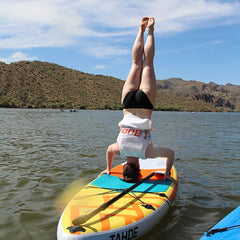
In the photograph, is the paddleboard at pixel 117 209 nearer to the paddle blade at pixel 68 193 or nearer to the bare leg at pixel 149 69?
the paddle blade at pixel 68 193

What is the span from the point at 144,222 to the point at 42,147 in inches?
361

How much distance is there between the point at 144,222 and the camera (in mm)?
4062

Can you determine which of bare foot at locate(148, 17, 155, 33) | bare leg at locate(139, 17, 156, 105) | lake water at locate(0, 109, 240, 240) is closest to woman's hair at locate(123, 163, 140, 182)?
lake water at locate(0, 109, 240, 240)

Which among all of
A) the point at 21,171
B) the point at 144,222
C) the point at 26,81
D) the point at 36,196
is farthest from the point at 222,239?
the point at 26,81

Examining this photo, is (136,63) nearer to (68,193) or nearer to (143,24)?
(143,24)

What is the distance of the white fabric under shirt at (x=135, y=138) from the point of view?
506 cm

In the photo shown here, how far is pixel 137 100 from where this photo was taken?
5.29 meters

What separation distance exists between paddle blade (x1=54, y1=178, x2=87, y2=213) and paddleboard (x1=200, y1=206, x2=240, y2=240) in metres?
2.98

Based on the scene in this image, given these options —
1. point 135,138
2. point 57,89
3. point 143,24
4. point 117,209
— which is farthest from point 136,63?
point 57,89

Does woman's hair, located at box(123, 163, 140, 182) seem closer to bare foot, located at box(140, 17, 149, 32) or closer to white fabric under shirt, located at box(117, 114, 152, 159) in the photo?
white fabric under shirt, located at box(117, 114, 152, 159)

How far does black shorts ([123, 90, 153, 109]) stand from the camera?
208 inches

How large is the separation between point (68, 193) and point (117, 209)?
95.4 inches

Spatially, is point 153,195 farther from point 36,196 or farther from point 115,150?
point 36,196

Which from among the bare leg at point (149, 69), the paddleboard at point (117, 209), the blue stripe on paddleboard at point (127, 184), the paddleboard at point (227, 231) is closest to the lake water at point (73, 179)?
the paddleboard at point (117, 209)
